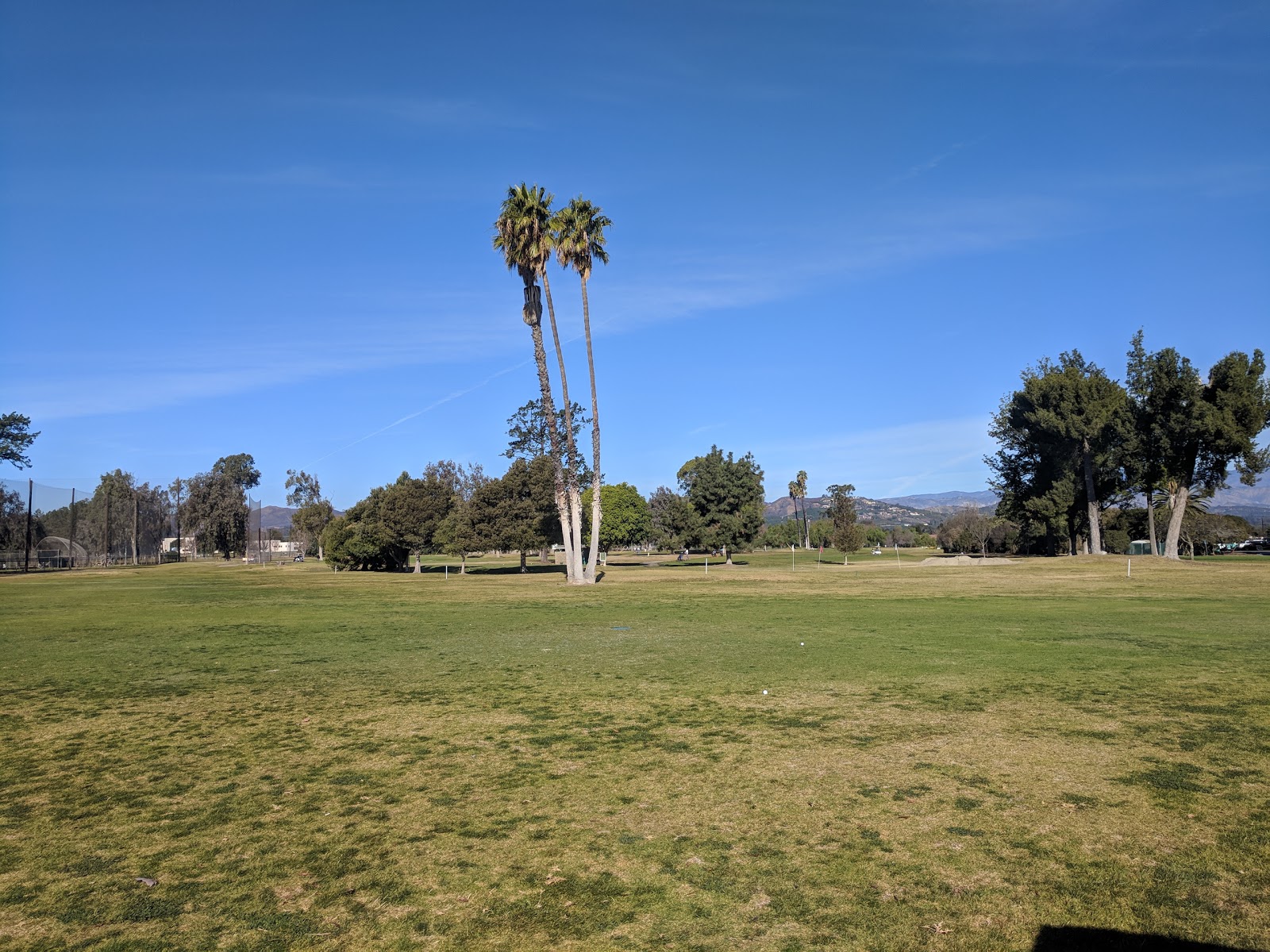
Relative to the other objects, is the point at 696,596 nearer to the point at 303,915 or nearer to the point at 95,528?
the point at 303,915

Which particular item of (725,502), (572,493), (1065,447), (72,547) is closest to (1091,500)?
(1065,447)

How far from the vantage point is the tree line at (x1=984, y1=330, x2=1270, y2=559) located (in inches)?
1957

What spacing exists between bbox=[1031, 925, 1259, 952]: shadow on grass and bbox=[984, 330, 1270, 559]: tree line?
2161 inches

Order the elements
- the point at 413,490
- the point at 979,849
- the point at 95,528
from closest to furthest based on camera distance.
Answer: the point at 979,849, the point at 413,490, the point at 95,528

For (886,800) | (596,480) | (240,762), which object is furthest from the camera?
(596,480)

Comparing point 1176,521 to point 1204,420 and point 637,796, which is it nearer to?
point 1204,420

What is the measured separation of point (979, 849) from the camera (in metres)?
5.65

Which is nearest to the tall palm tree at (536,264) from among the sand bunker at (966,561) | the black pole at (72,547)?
the sand bunker at (966,561)

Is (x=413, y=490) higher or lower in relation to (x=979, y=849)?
higher

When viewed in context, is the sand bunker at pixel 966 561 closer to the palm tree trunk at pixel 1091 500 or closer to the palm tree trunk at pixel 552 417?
the palm tree trunk at pixel 1091 500

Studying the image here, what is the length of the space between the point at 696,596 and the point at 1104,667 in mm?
19208

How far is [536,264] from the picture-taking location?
4100cm

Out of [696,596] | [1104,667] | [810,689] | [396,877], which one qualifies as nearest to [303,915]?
[396,877]

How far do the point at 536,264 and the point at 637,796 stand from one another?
121ft
